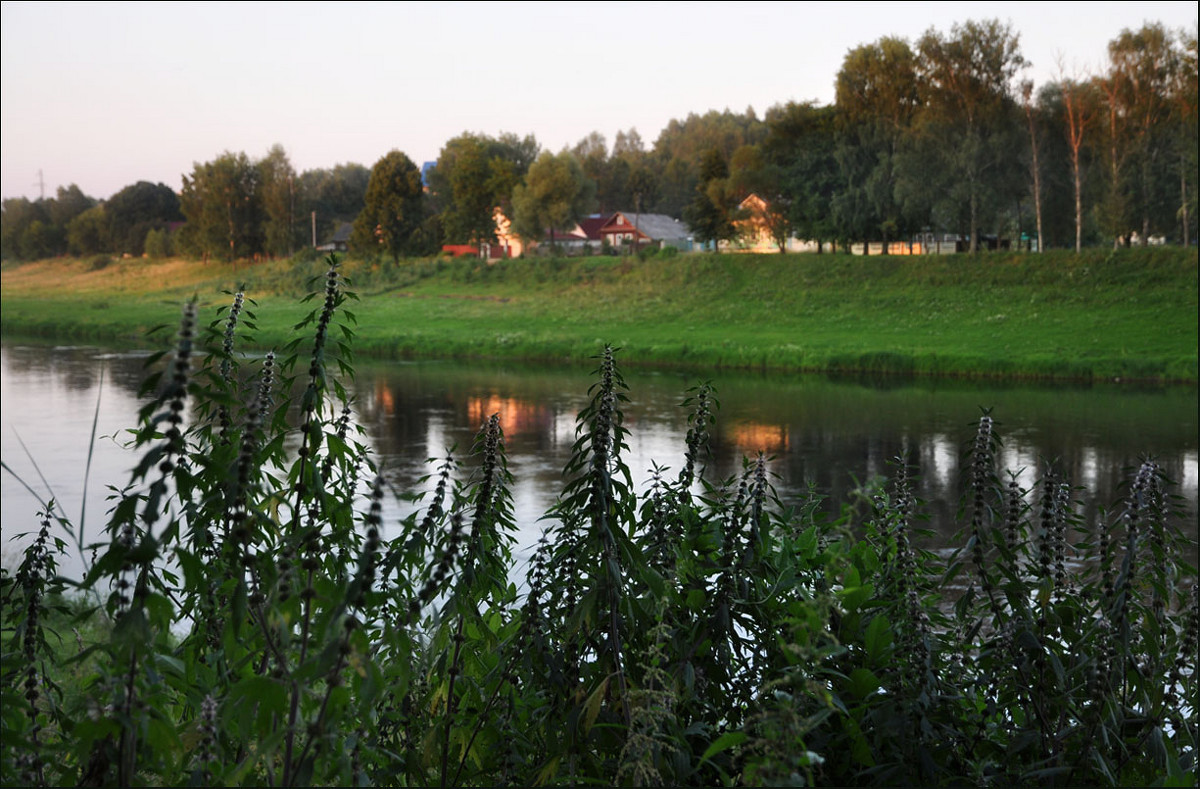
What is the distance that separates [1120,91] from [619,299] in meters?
23.8

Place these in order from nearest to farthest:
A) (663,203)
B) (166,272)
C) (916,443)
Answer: (916,443) → (166,272) → (663,203)

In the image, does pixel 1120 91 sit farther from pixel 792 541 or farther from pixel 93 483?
pixel 792 541

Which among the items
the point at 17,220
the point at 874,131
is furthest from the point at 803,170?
the point at 17,220

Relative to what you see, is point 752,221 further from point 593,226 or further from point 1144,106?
point 593,226

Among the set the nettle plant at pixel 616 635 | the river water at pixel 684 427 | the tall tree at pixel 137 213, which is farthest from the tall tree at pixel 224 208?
the nettle plant at pixel 616 635

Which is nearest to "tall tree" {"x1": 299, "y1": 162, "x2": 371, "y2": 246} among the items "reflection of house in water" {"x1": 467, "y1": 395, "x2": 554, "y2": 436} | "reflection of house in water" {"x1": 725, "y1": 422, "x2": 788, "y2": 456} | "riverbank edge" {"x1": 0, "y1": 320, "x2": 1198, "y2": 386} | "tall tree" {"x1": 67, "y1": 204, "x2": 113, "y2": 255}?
"tall tree" {"x1": 67, "y1": 204, "x2": 113, "y2": 255}

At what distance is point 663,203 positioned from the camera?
349ft

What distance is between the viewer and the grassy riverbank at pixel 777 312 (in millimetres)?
34250

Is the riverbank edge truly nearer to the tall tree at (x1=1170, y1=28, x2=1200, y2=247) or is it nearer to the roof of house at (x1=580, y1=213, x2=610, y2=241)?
the tall tree at (x1=1170, y1=28, x2=1200, y2=247)

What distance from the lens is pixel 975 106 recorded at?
49.8 meters

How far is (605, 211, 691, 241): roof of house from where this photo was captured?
8481cm

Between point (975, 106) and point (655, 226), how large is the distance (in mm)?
39445

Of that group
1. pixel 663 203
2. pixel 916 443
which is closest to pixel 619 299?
pixel 916 443

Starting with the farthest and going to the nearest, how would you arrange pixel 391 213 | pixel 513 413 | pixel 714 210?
1. pixel 391 213
2. pixel 714 210
3. pixel 513 413
